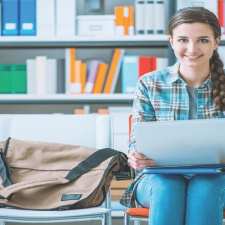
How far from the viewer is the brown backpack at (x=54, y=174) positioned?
1.92 m

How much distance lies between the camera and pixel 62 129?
7.34 ft

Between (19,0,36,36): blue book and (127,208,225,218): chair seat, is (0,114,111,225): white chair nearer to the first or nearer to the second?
(127,208,225,218): chair seat

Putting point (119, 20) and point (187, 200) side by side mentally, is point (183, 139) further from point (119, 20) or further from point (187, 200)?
point (119, 20)

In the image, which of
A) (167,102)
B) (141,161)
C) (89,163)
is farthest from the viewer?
(89,163)

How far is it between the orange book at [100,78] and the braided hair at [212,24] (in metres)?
1.49

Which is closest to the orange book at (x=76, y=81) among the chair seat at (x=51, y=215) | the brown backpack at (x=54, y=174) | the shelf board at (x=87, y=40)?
the shelf board at (x=87, y=40)

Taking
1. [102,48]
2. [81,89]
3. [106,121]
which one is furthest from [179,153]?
[102,48]

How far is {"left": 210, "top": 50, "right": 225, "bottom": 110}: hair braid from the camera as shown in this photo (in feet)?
6.22

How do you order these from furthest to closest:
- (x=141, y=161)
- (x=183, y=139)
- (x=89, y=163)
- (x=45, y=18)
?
(x=45, y=18) < (x=89, y=163) < (x=141, y=161) < (x=183, y=139)

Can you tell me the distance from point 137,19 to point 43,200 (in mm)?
1710

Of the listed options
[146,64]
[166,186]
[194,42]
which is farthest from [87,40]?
[166,186]

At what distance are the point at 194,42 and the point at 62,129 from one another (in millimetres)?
674

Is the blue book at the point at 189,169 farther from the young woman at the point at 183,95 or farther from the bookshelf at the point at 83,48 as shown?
the bookshelf at the point at 83,48

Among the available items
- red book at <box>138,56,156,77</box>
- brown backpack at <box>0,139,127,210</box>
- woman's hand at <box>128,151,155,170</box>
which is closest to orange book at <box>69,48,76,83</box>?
red book at <box>138,56,156,77</box>
